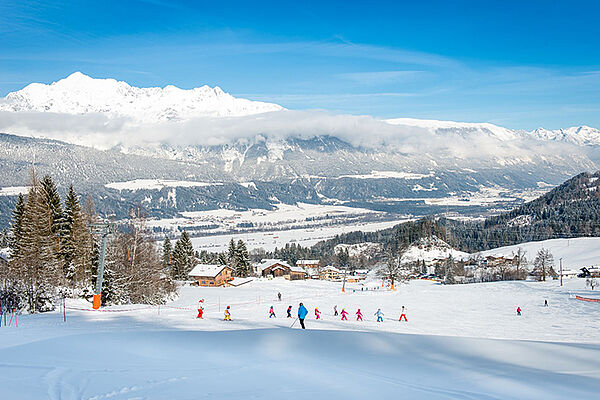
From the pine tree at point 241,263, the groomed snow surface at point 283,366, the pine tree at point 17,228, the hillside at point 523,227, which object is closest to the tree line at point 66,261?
the pine tree at point 17,228

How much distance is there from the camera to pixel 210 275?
→ 221 ft

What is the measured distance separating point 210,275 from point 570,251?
95.2 m

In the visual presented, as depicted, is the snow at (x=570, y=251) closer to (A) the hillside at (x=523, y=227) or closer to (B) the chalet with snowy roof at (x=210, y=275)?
(A) the hillside at (x=523, y=227)

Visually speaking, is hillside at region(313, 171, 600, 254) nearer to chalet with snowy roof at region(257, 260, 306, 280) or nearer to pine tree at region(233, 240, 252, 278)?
chalet with snowy roof at region(257, 260, 306, 280)

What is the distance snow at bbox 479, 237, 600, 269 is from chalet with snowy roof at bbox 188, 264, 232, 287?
74430 mm

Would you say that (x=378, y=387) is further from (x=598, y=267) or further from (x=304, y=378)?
(x=598, y=267)

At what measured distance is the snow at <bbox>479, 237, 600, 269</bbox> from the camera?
103775mm

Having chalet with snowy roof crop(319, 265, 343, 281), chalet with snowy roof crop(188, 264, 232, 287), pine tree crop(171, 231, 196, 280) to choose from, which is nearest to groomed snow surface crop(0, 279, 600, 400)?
chalet with snowy roof crop(188, 264, 232, 287)

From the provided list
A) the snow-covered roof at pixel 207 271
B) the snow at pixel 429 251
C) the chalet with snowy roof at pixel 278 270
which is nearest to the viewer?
the snow-covered roof at pixel 207 271

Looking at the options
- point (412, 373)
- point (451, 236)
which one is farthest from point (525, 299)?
point (451, 236)

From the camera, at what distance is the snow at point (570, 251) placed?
104 meters

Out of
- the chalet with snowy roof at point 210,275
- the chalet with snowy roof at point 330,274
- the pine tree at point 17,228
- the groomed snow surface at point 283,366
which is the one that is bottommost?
the chalet with snowy roof at point 330,274

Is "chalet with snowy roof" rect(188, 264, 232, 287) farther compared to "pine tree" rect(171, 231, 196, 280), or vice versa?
"pine tree" rect(171, 231, 196, 280)

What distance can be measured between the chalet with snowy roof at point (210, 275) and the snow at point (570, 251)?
7443 cm
